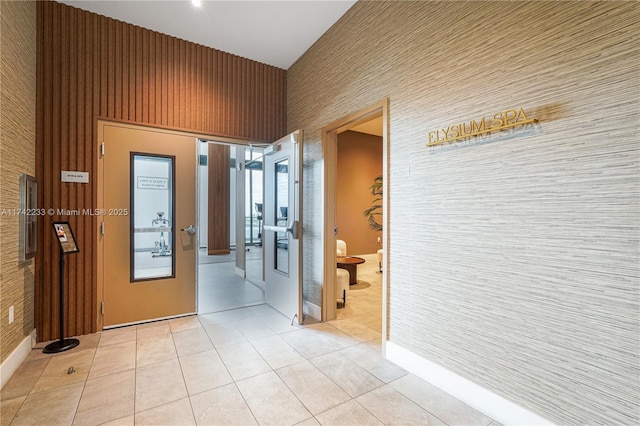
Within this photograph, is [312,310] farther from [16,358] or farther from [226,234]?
[226,234]

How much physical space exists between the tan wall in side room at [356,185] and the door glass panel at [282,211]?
3.73 meters

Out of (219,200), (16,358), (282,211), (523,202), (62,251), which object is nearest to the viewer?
(523,202)

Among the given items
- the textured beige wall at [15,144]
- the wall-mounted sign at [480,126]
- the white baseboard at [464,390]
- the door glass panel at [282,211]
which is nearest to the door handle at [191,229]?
the door glass panel at [282,211]

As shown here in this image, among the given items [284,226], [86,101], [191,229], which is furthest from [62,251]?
[284,226]

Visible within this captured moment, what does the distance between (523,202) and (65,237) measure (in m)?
3.90

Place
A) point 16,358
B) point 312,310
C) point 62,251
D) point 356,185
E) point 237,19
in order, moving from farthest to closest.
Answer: point 356,185, point 312,310, point 237,19, point 62,251, point 16,358

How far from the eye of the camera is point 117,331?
326 centimetres

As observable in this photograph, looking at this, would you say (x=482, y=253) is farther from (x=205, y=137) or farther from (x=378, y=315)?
(x=205, y=137)

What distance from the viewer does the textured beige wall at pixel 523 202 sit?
1407mm

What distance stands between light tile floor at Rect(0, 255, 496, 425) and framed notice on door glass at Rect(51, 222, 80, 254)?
3.26 ft

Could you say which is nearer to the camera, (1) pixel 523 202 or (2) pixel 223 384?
(1) pixel 523 202

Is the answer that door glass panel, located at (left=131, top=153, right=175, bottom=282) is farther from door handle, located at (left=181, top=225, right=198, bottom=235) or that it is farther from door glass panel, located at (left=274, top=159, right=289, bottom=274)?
door glass panel, located at (left=274, top=159, right=289, bottom=274)

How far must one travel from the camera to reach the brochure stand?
2.75m

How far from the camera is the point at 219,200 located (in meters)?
9.05
